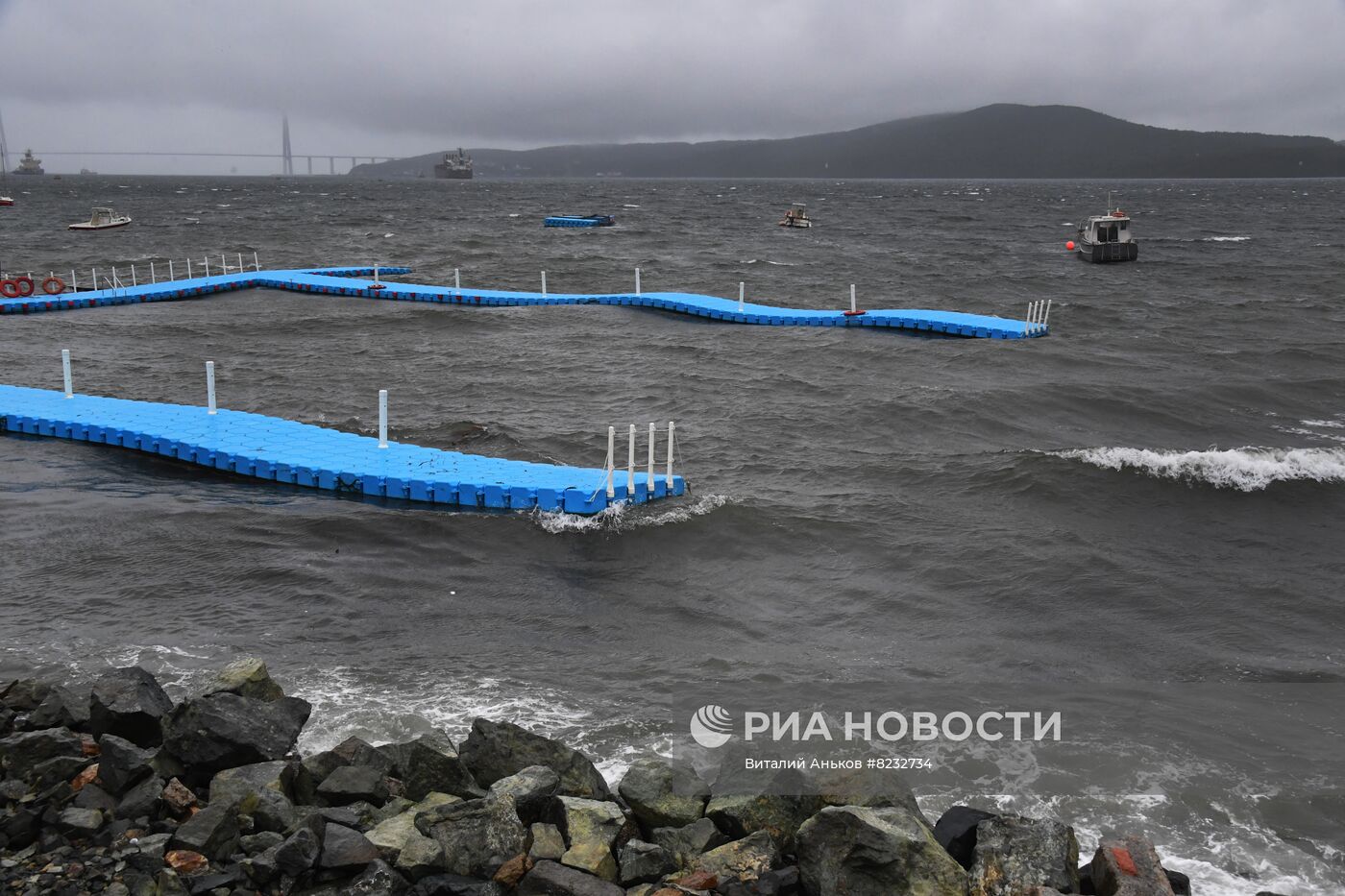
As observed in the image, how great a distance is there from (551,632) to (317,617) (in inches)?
137

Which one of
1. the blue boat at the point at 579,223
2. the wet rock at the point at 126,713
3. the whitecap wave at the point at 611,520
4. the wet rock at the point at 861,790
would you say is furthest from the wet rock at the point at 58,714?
the blue boat at the point at 579,223

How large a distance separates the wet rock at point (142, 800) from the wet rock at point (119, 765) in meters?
0.08

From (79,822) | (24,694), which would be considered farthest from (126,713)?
(79,822)

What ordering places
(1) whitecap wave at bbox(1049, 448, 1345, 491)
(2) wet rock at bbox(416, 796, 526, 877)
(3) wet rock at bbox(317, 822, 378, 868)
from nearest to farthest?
(3) wet rock at bbox(317, 822, 378, 868) → (2) wet rock at bbox(416, 796, 526, 877) → (1) whitecap wave at bbox(1049, 448, 1345, 491)

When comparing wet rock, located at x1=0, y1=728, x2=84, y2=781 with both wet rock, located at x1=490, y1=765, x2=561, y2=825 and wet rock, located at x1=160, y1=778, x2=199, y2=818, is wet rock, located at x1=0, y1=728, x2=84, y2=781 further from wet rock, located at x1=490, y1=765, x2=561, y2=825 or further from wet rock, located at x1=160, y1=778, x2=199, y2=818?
wet rock, located at x1=490, y1=765, x2=561, y2=825

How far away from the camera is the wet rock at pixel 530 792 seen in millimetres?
10289

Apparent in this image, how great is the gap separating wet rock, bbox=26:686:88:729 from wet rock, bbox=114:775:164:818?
1863 mm

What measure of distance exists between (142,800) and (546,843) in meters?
3.69

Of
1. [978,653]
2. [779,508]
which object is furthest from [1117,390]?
[978,653]

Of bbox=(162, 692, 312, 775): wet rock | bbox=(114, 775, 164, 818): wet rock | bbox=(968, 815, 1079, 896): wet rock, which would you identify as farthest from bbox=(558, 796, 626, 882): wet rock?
bbox=(114, 775, 164, 818): wet rock

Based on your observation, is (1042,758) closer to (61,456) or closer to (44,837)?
(44,837)

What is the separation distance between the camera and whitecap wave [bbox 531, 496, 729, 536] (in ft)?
66.5

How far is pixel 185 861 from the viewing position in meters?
9.28

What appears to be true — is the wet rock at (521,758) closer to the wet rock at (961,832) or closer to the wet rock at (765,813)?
the wet rock at (765,813)
